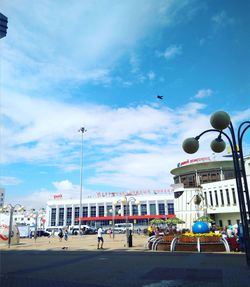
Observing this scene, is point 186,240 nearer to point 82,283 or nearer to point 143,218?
point 82,283

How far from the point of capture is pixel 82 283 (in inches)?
326

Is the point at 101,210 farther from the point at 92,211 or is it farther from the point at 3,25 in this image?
the point at 3,25

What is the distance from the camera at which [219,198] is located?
1853 inches

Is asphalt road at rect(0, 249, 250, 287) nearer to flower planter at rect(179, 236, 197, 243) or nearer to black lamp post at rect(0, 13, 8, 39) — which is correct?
flower planter at rect(179, 236, 197, 243)

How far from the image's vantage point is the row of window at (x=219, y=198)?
4431cm

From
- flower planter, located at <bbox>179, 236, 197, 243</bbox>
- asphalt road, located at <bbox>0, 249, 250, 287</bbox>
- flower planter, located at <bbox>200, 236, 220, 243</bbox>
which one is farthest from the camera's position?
flower planter, located at <bbox>179, 236, 197, 243</bbox>

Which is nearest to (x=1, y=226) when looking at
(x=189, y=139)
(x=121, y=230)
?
(x=189, y=139)

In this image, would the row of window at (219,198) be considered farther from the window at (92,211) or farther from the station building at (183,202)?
the window at (92,211)

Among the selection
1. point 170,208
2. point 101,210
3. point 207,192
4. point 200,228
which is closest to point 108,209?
point 101,210

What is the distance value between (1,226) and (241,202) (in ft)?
78.4

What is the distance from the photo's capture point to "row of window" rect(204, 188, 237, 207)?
44312 mm

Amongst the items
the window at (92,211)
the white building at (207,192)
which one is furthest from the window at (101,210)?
the white building at (207,192)

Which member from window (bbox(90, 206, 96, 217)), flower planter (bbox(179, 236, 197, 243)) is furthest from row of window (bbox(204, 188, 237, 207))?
window (bbox(90, 206, 96, 217))

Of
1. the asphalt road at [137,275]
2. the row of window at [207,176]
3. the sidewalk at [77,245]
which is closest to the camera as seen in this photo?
the asphalt road at [137,275]
